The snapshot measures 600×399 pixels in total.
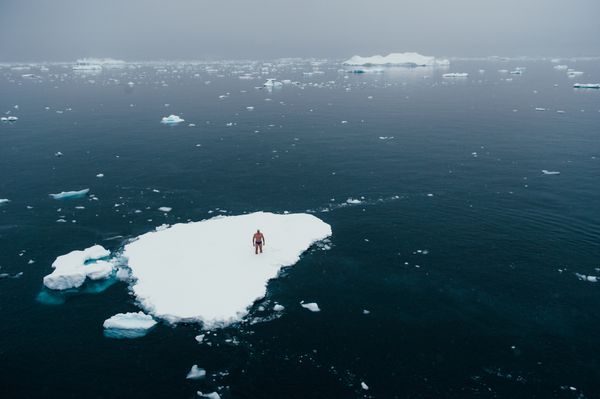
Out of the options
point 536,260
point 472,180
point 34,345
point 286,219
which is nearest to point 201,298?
point 34,345

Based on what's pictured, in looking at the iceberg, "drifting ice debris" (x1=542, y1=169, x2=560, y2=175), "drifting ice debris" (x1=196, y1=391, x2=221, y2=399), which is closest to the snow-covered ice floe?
the iceberg

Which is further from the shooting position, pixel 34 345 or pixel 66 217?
pixel 66 217

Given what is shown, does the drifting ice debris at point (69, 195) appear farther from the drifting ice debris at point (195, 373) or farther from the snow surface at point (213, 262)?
the drifting ice debris at point (195, 373)

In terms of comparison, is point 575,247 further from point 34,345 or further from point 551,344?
point 34,345

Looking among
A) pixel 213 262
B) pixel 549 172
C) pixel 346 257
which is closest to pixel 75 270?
pixel 213 262

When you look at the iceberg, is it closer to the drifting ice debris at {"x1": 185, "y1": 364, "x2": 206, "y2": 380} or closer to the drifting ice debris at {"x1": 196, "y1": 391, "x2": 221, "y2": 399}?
the drifting ice debris at {"x1": 185, "y1": 364, "x2": 206, "y2": 380}

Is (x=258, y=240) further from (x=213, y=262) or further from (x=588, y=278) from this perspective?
(x=588, y=278)
